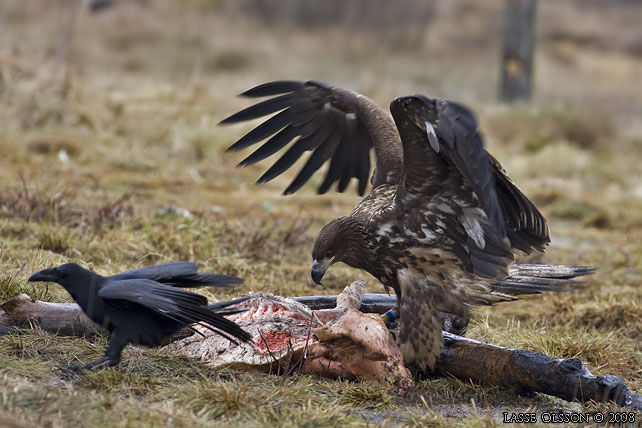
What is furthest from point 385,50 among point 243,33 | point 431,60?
point 243,33

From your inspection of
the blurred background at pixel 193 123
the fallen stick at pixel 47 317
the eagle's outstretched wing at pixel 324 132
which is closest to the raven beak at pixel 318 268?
the eagle's outstretched wing at pixel 324 132

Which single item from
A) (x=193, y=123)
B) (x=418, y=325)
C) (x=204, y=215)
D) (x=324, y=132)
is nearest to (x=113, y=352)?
(x=418, y=325)

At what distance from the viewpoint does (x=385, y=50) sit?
2547 cm

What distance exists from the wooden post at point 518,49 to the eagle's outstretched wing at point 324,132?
1052 centimetres

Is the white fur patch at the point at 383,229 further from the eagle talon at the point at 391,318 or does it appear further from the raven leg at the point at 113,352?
the raven leg at the point at 113,352

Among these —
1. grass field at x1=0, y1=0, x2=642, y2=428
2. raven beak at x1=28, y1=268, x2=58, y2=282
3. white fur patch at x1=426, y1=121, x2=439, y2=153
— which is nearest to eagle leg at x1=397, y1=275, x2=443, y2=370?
grass field at x1=0, y1=0, x2=642, y2=428

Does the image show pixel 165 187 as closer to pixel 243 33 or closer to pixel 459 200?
pixel 459 200

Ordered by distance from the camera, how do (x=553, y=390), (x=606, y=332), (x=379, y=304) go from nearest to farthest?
(x=553, y=390) → (x=379, y=304) → (x=606, y=332)

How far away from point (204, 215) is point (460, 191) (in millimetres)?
2739

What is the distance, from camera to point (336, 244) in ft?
13.0

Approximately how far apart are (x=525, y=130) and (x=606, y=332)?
7213 mm

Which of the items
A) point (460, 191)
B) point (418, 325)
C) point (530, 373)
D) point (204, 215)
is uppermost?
point (460, 191)

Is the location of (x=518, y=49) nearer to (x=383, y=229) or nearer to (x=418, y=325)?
(x=383, y=229)

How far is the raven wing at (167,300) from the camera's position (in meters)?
3.04
